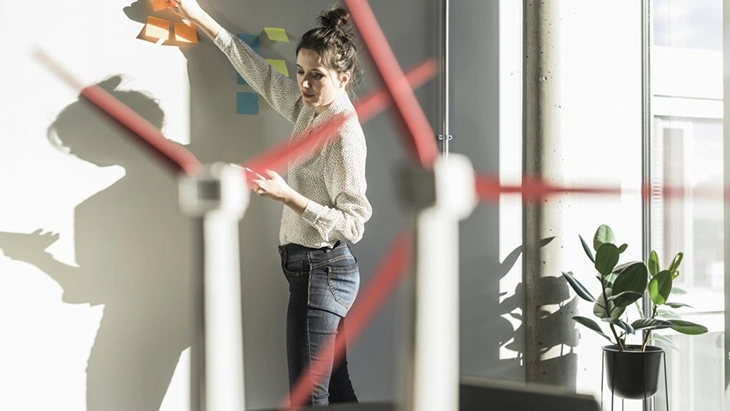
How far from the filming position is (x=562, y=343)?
109 inches

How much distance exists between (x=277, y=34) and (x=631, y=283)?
138 cm

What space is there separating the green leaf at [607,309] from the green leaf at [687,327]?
0.51 ft

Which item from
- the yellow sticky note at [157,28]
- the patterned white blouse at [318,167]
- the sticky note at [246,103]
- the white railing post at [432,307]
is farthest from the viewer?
the sticky note at [246,103]

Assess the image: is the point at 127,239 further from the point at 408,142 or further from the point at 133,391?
the point at 408,142

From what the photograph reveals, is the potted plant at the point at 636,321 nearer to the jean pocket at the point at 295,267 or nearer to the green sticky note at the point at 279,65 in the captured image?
the jean pocket at the point at 295,267

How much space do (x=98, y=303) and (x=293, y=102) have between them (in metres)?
0.87

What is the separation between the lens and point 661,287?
95.1 inches

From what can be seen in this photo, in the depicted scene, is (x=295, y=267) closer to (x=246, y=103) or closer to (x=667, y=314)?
(x=246, y=103)

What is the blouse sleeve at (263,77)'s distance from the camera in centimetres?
240

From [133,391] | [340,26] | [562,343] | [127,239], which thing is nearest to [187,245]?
[127,239]

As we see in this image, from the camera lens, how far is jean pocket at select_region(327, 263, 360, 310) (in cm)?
230

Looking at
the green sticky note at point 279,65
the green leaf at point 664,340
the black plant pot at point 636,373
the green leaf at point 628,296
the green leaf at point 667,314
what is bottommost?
the black plant pot at point 636,373

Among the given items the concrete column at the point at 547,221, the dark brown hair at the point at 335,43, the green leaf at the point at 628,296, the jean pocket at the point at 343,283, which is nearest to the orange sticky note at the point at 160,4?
the dark brown hair at the point at 335,43

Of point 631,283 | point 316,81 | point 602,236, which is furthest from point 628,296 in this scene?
point 316,81
